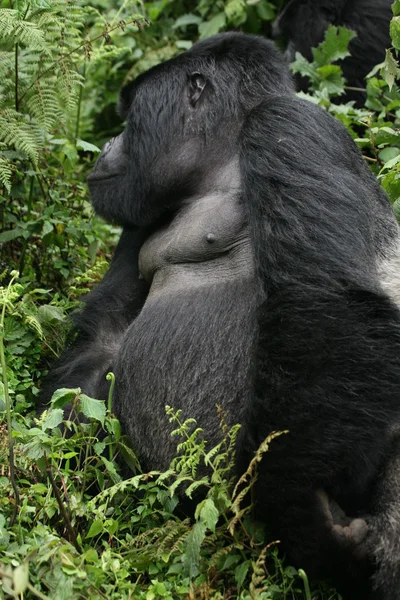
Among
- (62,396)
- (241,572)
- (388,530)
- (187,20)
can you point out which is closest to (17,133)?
(62,396)

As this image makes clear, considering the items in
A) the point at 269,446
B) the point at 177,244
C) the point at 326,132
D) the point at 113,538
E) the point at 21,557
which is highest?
the point at 326,132

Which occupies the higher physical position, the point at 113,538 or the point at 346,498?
the point at 346,498

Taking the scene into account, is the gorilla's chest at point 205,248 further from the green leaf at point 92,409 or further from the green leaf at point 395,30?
the green leaf at point 395,30

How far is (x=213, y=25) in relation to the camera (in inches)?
268

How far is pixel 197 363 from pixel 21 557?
1.03 metres

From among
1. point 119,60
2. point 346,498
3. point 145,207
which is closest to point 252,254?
point 145,207

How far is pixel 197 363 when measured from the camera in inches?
138

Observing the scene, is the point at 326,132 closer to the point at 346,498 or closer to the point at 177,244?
the point at 177,244

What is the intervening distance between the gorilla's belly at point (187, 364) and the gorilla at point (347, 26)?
391cm

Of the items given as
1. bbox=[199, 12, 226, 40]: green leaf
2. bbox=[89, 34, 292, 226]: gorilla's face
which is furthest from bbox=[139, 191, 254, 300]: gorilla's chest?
A: bbox=[199, 12, 226, 40]: green leaf

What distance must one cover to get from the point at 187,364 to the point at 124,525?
644mm

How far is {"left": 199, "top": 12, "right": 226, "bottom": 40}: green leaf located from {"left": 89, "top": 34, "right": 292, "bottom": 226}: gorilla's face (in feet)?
9.24

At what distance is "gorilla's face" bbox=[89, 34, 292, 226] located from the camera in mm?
3846

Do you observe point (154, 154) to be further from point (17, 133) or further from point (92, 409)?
point (92, 409)
